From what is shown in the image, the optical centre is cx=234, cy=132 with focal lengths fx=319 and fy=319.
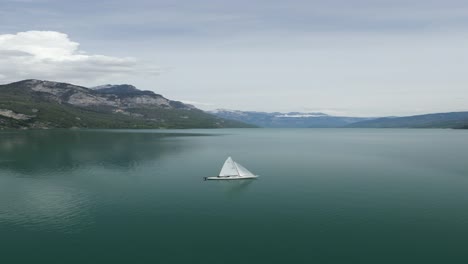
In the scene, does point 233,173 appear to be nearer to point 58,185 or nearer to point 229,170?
point 229,170

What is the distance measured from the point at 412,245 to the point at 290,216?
2377 cm

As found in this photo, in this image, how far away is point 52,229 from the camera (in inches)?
2376

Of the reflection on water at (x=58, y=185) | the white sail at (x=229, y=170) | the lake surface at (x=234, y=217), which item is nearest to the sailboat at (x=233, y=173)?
the white sail at (x=229, y=170)

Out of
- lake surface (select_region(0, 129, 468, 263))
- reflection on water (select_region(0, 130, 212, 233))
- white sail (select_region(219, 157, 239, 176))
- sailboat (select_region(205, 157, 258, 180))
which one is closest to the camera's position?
lake surface (select_region(0, 129, 468, 263))

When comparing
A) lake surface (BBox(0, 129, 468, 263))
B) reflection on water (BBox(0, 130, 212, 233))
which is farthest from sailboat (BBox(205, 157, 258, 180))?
reflection on water (BBox(0, 130, 212, 233))

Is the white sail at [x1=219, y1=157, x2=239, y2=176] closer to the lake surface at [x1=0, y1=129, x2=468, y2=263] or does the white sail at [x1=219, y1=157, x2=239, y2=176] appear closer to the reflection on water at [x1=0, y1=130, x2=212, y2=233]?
the lake surface at [x1=0, y1=129, x2=468, y2=263]

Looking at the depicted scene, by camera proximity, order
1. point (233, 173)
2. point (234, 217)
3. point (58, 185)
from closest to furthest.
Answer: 1. point (234, 217)
2. point (58, 185)
3. point (233, 173)

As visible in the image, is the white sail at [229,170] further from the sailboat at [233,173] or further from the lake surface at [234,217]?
the lake surface at [234,217]

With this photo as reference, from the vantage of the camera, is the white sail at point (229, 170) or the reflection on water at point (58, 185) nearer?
the reflection on water at point (58, 185)

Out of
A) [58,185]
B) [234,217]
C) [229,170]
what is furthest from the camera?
[229,170]

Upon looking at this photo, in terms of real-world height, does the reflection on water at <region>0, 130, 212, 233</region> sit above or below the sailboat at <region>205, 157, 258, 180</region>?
below

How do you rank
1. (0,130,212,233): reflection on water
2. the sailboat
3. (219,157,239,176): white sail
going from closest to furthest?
(0,130,212,233): reflection on water < the sailboat < (219,157,239,176): white sail

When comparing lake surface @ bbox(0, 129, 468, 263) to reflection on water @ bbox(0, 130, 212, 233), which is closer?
lake surface @ bbox(0, 129, 468, 263)

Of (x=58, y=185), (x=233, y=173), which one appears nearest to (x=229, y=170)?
(x=233, y=173)
